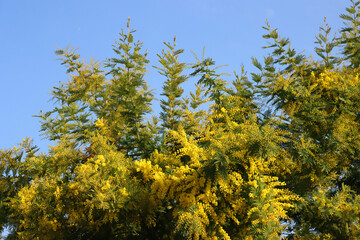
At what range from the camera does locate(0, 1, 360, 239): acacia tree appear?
5754 millimetres

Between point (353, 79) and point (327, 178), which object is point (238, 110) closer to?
point (327, 178)

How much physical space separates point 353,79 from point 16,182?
23.5 ft

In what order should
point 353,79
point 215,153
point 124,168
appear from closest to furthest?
point 215,153 < point 124,168 < point 353,79

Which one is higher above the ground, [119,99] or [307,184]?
[119,99]

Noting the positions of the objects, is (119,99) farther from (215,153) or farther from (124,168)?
(215,153)

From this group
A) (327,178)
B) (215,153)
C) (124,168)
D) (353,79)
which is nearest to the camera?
(215,153)

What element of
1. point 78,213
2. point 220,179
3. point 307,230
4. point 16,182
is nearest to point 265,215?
A: point 220,179

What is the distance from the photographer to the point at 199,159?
572 centimetres

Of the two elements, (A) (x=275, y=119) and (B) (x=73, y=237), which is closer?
(B) (x=73, y=237)

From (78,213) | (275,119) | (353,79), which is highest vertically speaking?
(353,79)

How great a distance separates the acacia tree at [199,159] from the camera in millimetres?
5754

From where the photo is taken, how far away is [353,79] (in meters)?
8.19

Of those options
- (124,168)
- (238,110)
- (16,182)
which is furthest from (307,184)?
(16,182)

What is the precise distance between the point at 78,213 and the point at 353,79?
574 cm
